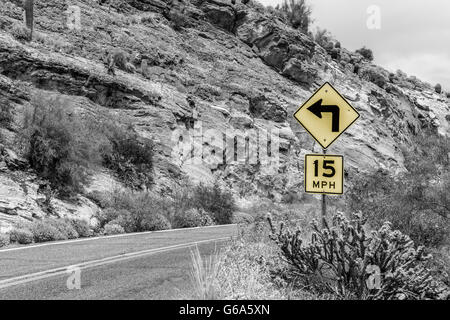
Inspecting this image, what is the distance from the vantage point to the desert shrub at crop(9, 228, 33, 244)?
43.3ft

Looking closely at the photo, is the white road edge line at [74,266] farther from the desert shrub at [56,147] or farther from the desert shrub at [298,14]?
the desert shrub at [298,14]

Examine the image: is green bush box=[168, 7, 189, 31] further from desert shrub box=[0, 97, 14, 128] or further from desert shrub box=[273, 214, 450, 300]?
desert shrub box=[273, 214, 450, 300]

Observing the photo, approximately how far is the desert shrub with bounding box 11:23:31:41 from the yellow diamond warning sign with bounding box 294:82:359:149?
2271 cm

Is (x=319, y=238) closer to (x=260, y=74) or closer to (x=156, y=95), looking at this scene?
(x=156, y=95)

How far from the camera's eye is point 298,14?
193ft

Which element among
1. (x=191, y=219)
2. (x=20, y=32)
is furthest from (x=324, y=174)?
(x=20, y=32)

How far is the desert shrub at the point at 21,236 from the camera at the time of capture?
520 inches

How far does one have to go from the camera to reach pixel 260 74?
43.0 meters

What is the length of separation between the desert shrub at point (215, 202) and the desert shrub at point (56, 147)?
602 centimetres

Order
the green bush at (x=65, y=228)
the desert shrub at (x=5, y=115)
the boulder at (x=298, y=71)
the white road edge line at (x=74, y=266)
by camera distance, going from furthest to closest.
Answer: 1. the boulder at (x=298, y=71)
2. the desert shrub at (x=5, y=115)
3. the green bush at (x=65, y=228)
4. the white road edge line at (x=74, y=266)

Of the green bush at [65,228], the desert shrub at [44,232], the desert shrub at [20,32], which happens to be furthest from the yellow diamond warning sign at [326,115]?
the desert shrub at [20,32]

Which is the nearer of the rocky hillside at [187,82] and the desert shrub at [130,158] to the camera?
the desert shrub at [130,158]

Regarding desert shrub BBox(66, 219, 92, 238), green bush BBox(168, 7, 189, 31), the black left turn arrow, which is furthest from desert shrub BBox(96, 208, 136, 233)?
green bush BBox(168, 7, 189, 31)

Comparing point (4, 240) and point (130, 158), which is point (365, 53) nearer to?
point (130, 158)
